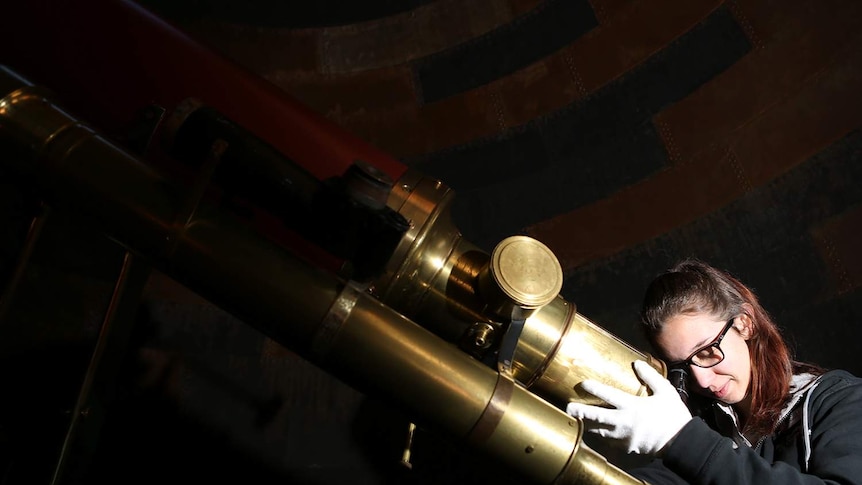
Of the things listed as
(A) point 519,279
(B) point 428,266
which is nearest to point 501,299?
(A) point 519,279

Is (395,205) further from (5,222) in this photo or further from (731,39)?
(731,39)

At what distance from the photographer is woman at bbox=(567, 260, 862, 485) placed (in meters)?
1.03

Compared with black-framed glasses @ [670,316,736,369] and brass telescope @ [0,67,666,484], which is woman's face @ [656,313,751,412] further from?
brass telescope @ [0,67,666,484]

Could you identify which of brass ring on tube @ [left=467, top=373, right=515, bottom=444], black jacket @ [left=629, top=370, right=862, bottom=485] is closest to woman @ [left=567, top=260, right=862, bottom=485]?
black jacket @ [left=629, top=370, right=862, bottom=485]

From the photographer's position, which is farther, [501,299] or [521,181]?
[521,181]

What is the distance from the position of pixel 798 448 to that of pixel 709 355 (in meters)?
0.24

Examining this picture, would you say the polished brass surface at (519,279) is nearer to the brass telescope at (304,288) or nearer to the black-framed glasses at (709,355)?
the brass telescope at (304,288)

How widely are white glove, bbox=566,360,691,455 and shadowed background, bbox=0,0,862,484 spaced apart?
0.45 m

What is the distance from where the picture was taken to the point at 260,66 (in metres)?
2.34

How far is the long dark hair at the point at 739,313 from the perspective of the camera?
49.4 inches

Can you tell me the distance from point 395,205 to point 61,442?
28.8 inches

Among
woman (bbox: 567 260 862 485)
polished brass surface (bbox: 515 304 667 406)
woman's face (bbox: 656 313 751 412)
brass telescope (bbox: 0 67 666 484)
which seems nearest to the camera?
brass telescope (bbox: 0 67 666 484)

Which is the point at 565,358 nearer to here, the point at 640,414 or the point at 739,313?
the point at 640,414

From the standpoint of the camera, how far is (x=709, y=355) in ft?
4.16
